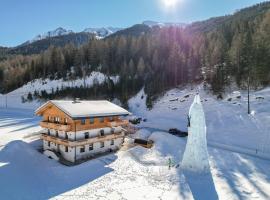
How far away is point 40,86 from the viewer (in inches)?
4508

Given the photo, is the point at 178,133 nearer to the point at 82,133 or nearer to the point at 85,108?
the point at 85,108

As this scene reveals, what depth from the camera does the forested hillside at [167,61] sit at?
6781 centimetres

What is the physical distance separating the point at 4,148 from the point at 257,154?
35.3 m

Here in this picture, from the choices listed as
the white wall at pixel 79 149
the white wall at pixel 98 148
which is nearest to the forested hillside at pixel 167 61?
the white wall at pixel 98 148

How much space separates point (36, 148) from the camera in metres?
42.3

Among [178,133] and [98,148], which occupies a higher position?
[178,133]

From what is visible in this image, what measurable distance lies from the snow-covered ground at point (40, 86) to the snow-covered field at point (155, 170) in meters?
51.4

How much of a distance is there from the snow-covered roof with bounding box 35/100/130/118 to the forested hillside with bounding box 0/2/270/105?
33.8 metres

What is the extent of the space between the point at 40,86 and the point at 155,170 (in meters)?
91.2

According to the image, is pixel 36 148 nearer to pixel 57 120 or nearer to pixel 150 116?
pixel 57 120

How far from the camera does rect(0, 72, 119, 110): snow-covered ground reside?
10424 cm

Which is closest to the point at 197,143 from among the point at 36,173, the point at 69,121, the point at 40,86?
the point at 69,121

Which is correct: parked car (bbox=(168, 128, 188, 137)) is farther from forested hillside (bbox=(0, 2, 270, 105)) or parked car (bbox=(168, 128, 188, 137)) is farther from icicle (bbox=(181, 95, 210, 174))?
forested hillside (bbox=(0, 2, 270, 105))

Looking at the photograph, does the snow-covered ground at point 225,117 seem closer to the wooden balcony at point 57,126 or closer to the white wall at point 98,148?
the white wall at point 98,148
